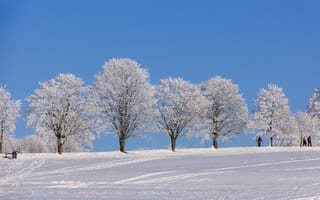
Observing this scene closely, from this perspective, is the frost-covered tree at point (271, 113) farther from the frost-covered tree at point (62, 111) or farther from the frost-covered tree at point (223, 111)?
the frost-covered tree at point (62, 111)

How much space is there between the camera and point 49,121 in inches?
2333

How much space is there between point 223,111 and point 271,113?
8173 mm

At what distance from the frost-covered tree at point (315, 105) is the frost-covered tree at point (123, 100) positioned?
3642 cm

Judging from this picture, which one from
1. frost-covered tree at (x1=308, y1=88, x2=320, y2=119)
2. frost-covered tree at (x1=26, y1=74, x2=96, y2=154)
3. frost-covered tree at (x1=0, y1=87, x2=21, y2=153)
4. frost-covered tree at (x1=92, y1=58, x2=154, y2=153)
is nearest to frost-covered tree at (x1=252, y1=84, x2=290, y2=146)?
frost-covered tree at (x1=308, y1=88, x2=320, y2=119)

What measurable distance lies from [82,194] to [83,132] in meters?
40.4

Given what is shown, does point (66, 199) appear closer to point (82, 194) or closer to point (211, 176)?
point (82, 194)

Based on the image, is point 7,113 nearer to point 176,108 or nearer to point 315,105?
point 176,108

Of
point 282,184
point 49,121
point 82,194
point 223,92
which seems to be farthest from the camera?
point 223,92

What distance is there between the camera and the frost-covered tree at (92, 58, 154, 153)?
199 ft

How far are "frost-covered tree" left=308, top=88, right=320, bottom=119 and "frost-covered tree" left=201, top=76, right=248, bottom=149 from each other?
20232mm

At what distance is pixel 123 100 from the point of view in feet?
199

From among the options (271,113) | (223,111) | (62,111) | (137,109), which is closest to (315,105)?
(271,113)

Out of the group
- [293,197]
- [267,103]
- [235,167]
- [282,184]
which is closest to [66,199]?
[293,197]

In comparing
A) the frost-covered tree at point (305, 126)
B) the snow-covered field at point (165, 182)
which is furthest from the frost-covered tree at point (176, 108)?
the snow-covered field at point (165, 182)
